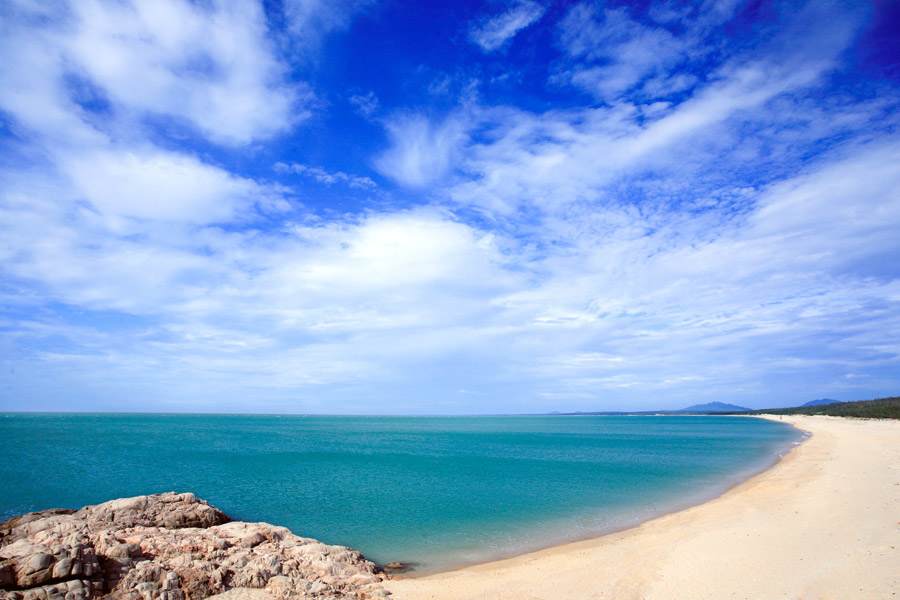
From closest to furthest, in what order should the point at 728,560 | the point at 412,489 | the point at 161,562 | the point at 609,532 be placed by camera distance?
the point at 161,562, the point at 728,560, the point at 609,532, the point at 412,489

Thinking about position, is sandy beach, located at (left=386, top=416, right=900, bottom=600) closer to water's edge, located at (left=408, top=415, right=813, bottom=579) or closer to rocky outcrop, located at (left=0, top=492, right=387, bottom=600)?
water's edge, located at (left=408, top=415, right=813, bottom=579)

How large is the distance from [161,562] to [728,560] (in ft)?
59.1

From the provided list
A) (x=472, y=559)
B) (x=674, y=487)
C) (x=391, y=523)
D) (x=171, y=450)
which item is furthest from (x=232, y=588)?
(x=171, y=450)

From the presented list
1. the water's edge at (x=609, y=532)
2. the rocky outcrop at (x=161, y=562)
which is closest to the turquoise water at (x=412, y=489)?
the water's edge at (x=609, y=532)

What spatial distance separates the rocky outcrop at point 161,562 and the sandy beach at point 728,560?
2.54 m

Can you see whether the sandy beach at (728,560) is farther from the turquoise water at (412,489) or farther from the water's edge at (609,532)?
the turquoise water at (412,489)

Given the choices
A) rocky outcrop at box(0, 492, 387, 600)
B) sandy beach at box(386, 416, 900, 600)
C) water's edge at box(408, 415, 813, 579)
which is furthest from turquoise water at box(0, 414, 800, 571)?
rocky outcrop at box(0, 492, 387, 600)

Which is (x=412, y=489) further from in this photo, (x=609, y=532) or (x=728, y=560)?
(x=728, y=560)

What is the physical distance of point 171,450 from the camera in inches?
2183

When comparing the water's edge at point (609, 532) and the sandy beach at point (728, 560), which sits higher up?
Answer: the sandy beach at point (728, 560)

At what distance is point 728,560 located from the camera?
14.5 m

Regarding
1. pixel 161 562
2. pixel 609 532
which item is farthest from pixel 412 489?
pixel 161 562

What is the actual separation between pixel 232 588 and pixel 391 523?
1135cm

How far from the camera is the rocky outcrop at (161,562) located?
419 inches
